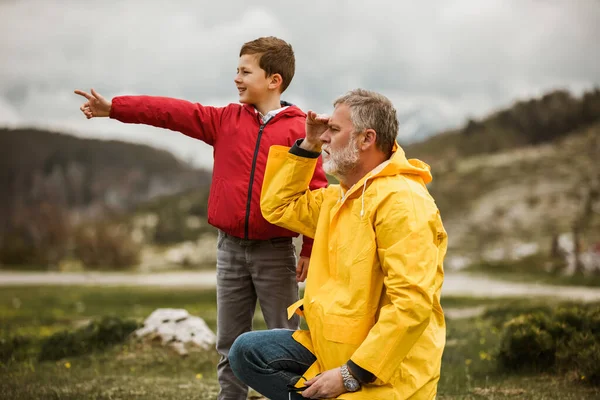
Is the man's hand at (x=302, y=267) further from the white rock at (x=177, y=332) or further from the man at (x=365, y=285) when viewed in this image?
the white rock at (x=177, y=332)

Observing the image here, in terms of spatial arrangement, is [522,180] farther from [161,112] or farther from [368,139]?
[368,139]

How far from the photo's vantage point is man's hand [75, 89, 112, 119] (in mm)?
4141

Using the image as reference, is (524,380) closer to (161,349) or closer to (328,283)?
(328,283)

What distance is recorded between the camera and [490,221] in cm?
2712

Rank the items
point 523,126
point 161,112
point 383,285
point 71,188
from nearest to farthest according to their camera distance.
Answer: point 383,285
point 161,112
point 523,126
point 71,188

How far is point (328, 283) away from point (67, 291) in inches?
638

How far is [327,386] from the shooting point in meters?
2.92

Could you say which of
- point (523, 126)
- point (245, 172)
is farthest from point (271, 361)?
point (523, 126)

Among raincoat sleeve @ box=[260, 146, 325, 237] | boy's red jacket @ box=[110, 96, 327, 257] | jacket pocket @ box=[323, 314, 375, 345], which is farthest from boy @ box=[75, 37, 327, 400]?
jacket pocket @ box=[323, 314, 375, 345]

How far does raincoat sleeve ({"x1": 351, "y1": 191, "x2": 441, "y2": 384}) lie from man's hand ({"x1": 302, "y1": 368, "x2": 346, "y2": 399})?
0.42 ft

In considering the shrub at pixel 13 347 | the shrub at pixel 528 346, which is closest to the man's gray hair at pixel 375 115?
the shrub at pixel 528 346

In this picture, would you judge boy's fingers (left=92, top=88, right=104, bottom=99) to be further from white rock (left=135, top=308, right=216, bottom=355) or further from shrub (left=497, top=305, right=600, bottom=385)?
shrub (left=497, top=305, right=600, bottom=385)

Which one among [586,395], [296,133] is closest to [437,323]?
[296,133]

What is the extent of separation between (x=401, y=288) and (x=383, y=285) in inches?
9.1
